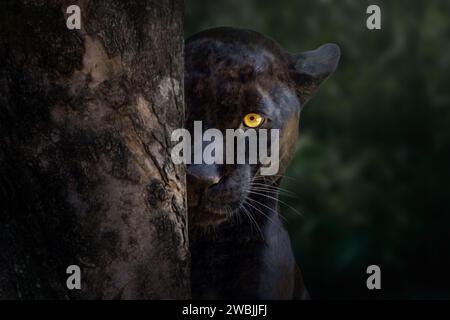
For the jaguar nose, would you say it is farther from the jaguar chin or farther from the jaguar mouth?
the jaguar mouth

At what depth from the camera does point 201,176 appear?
2.65 metres

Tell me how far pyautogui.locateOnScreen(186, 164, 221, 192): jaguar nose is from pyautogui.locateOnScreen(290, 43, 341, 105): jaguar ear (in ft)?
2.37

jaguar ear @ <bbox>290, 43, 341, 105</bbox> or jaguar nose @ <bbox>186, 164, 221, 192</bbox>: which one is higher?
jaguar ear @ <bbox>290, 43, 341, 105</bbox>

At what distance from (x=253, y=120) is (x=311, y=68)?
1.74ft

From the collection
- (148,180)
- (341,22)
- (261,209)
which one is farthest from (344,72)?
(148,180)

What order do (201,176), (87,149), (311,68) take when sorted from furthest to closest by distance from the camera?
1. (311,68)
2. (201,176)
3. (87,149)

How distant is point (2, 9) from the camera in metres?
1.92

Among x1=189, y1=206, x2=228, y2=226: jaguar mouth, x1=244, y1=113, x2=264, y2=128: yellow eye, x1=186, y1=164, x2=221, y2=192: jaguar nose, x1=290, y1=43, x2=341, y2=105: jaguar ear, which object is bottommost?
x1=189, y1=206, x2=228, y2=226: jaguar mouth

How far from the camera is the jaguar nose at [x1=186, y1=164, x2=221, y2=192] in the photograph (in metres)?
2.63

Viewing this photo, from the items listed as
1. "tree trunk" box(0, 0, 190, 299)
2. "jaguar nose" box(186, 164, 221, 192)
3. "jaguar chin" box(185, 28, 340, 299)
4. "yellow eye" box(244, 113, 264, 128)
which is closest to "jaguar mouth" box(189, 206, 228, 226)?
"jaguar chin" box(185, 28, 340, 299)

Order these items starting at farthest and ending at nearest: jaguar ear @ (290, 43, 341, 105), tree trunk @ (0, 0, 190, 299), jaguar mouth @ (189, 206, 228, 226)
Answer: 1. jaguar ear @ (290, 43, 341, 105)
2. jaguar mouth @ (189, 206, 228, 226)
3. tree trunk @ (0, 0, 190, 299)

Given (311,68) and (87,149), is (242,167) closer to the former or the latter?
(311,68)

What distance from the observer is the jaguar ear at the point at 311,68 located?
10.6ft

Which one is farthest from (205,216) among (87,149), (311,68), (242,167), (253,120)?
(87,149)
